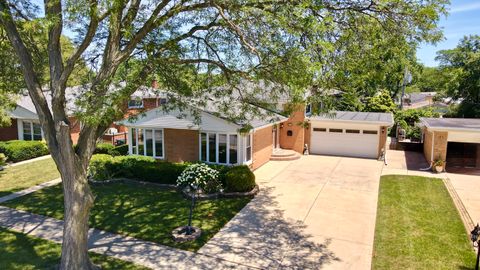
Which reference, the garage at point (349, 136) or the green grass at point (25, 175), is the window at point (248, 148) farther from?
the green grass at point (25, 175)

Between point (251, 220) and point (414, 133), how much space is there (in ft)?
71.4

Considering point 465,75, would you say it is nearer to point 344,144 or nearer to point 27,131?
point 344,144

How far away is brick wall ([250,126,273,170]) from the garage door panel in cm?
391

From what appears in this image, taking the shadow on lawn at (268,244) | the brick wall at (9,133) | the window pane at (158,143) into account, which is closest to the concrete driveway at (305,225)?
the shadow on lawn at (268,244)

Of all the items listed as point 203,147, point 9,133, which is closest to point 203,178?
point 203,147

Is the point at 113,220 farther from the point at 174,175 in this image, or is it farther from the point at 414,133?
the point at 414,133

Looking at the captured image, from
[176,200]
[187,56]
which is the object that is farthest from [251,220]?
[187,56]

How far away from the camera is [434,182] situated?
16.9m

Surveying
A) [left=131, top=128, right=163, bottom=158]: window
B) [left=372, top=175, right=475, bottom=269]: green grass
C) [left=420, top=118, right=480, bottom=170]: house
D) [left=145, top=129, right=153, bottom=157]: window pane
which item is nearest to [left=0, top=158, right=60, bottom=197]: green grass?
[left=131, top=128, right=163, bottom=158]: window

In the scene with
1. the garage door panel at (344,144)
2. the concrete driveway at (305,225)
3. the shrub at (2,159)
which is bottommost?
the concrete driveway at (305,225)

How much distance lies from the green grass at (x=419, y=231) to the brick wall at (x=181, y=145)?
9.59m

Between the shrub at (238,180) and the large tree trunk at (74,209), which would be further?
the shrub at (238,180)

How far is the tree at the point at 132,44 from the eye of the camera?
7789 mm

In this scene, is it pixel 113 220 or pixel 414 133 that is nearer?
pixel 113 220
